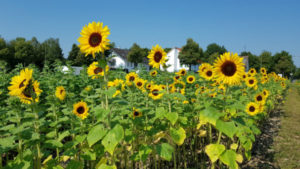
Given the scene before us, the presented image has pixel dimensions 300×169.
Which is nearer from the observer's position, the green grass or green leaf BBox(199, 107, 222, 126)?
green leaf BBox(199, 107, 222, 126)

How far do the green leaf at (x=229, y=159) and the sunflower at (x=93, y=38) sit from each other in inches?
71.8

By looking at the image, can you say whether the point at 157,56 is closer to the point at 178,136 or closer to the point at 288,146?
the point at 178,136

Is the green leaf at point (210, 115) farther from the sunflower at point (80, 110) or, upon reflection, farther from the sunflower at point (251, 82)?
the sunflower at point (251, 82)

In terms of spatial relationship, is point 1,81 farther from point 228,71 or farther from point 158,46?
point 228,71

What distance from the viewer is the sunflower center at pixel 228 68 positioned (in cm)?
287

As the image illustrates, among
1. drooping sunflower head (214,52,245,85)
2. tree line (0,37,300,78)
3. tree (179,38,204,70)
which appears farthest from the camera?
tree (179,38,204,70)

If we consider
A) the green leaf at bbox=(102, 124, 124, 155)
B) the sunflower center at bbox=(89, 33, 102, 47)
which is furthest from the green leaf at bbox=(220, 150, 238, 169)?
the sunflower center at bbox=(89, 33, 102, 47)

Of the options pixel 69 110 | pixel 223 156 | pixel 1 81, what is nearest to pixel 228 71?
pixel 223 156

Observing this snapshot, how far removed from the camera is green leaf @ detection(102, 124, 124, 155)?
207cm

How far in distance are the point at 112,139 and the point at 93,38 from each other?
3.89 feet

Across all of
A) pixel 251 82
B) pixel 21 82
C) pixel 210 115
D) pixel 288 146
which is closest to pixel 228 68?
pixel 210 115

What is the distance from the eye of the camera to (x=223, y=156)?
247 centimetres

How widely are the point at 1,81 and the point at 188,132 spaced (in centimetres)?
602

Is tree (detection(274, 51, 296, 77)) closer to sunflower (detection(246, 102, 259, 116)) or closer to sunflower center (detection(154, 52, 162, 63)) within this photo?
sunflower (detection(246, 102, 259, 116))
